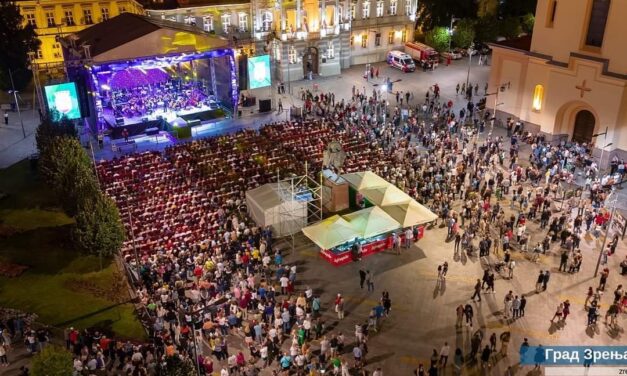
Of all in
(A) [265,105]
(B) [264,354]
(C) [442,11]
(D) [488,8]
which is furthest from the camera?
(C) [442,11]

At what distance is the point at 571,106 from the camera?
4528 centimetres

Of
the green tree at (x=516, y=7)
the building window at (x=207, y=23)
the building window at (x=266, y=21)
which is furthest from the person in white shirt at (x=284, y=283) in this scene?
the green tree at (x=516, y=7)

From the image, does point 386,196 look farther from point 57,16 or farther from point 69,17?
point 57,16

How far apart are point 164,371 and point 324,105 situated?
1445 inches

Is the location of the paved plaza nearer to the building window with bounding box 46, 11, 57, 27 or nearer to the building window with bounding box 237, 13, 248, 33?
the building window with bounding box 237, 13, 248, 33

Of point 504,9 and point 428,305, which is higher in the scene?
point 504,9

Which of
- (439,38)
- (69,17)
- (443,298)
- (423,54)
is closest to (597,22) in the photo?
(423,54)

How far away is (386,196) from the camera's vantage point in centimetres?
3412

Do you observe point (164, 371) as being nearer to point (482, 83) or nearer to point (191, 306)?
point (191, 306)

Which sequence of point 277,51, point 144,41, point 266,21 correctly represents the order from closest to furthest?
point 144,41 < point 266,21 < point 277,51

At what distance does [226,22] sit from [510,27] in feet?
121

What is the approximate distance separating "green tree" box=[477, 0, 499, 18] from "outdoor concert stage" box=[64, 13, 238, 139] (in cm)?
3744

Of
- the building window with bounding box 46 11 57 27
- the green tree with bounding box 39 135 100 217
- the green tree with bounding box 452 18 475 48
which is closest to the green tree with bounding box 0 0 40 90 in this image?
the building window with bounding box 46 11 57 27

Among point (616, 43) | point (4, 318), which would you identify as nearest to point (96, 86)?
point (4, 318)
